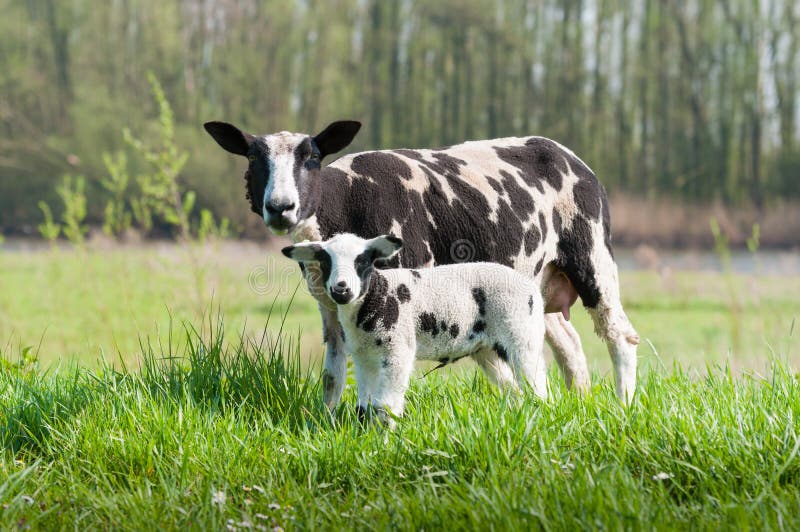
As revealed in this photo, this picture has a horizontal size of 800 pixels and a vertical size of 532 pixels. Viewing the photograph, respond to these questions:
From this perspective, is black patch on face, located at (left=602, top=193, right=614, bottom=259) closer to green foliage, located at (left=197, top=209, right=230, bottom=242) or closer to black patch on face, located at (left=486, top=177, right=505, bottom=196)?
black patch on face, located at (left=486, top=177, right=505, bottom=196)

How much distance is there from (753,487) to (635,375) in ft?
7.13

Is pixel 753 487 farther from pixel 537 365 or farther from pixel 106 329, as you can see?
pixel 106 329

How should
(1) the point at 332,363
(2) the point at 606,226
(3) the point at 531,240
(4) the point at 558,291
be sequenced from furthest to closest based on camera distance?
(2) the point at 606,226 → (4) the point at 558,291 → (3) the point at 531,240 → (1) the point at 332,363

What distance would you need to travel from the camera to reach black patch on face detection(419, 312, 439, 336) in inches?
162

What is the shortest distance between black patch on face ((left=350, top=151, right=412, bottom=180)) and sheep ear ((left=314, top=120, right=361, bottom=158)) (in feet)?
0.94

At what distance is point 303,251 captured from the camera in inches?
155

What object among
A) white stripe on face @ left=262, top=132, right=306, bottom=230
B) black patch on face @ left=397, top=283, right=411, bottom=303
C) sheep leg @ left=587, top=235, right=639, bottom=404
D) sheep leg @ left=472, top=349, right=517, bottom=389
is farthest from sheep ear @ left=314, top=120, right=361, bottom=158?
sheep leg @ left=587, top=235, right=639, bottom=404

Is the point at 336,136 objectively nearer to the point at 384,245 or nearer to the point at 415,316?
the point at 384,245

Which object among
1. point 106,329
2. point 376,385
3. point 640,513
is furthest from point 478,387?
point 106,329

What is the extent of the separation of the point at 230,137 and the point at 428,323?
1491 mm

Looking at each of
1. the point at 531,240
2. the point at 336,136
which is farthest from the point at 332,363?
the point at 531,240

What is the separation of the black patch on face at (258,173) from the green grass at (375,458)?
94 cm

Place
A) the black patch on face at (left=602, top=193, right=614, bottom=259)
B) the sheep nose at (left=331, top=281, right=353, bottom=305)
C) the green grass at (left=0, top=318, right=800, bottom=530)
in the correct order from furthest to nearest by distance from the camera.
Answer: the black patch on face at (left=602, top=193, right=614, bottom=259) → the sheep nose at (left=331, top=281, right=353, bottom=305) → the green grass at (left=0, top=318, right=800, bottom=530)

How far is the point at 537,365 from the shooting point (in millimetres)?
4383
